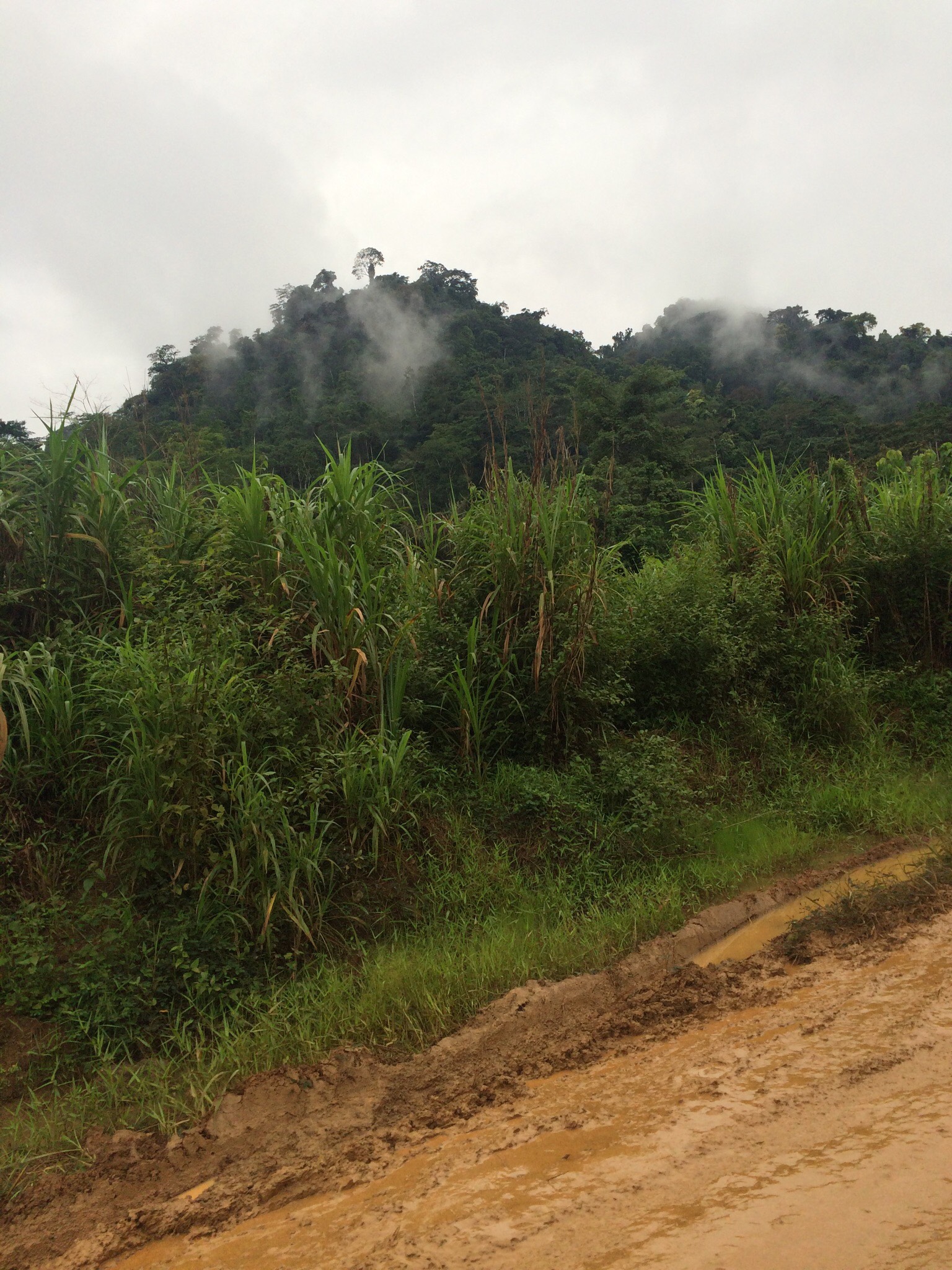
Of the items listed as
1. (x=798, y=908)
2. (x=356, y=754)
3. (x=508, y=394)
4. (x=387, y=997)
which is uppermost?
(x=508, y=394)

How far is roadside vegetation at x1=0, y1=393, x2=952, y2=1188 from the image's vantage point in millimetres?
3498

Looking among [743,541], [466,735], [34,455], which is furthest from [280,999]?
[743,541]

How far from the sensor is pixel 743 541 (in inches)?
286

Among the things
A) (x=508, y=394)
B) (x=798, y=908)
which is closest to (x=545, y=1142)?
(x=798, y=908)

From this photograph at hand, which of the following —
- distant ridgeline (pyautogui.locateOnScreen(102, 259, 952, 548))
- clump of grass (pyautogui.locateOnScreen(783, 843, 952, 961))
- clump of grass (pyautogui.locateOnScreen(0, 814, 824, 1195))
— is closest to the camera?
clump of grass (pyautogui.locateOnScreen(0, 814, 824, 1195))

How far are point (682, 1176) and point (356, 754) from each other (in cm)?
231

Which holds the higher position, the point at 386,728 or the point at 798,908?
the point at 386,728

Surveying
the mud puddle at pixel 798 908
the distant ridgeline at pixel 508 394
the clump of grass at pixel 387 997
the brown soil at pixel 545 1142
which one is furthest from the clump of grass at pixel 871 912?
the distant ridgeline at pixel 508 394

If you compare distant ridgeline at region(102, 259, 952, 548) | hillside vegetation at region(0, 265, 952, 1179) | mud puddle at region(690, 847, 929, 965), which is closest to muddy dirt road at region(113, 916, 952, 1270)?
hillside vegetation at region(0, 265, 952, 1179)

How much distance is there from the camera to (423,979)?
11.7 feet

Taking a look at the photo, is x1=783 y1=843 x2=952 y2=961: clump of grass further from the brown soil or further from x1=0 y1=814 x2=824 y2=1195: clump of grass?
x1=0 y1=814 x2=824 y2=1195: clump of grass

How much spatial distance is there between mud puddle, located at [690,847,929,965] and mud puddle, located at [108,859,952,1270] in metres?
0.90

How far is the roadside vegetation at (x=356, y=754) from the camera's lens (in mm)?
3498

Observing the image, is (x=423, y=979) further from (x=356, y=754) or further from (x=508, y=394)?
(x=508, y=394)
